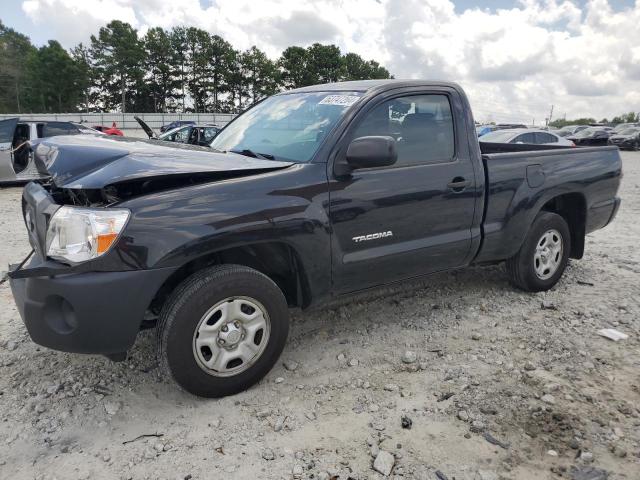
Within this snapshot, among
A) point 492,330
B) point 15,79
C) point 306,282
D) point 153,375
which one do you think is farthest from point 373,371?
point 15,79

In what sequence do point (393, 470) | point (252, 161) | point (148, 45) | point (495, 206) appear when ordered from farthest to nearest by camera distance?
1. point (148, 45)
2. point (495, 206)
3. point (252, 161)
4. point (393, 470)

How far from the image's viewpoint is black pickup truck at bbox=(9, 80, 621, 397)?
7.99 ft

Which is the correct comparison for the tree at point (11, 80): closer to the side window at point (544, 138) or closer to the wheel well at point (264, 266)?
the side window at point (544, 138)

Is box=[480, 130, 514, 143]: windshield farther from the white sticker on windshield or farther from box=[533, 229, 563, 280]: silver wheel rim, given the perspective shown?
the white sticker on windshield

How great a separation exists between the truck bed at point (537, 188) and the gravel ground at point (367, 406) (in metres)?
0.68

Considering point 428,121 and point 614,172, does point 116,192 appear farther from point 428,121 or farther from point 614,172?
point 614,172

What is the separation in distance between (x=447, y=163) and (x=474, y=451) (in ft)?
6.46

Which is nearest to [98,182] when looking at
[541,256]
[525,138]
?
[541,256]

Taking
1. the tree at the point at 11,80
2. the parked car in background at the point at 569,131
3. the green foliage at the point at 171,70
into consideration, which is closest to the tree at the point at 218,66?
the green foliage at the point at 171,70

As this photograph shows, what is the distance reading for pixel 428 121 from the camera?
3607 millimetres

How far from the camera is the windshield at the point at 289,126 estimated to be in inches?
125

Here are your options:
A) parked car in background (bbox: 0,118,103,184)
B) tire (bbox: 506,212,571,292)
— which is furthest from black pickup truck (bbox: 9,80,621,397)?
parked car in background (bbox: 0,118,103,184)

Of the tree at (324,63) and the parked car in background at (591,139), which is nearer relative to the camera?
the parked car in background at (591,139)

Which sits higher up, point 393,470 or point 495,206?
point 495,206
